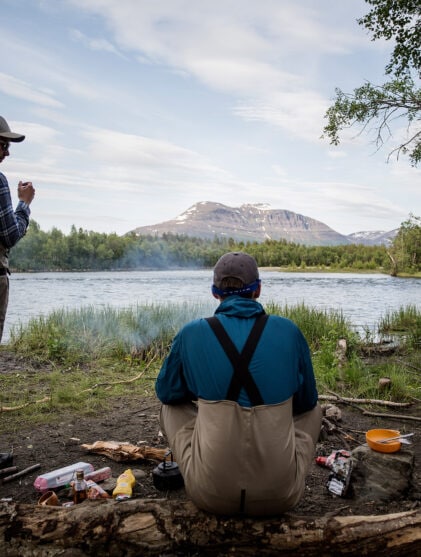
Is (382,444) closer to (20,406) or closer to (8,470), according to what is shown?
(8,470)

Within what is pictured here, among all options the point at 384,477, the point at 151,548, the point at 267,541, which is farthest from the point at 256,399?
the point at 384,477

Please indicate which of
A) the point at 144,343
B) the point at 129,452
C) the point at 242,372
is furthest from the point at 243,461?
the point at 144,343

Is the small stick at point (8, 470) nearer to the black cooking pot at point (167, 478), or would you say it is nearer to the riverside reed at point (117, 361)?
the black cooking pot at point (167, 478)

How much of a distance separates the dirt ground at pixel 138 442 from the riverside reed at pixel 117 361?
0.36 meters

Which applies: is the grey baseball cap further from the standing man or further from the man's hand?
the man's hand

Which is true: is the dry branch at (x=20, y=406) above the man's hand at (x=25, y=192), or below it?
below

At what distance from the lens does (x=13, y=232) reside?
142 inches

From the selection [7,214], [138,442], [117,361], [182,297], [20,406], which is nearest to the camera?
[7,214]

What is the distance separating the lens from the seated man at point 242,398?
2162 millimetres

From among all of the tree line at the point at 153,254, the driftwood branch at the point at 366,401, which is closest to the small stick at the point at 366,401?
the driftwood branch at the point at 366,401

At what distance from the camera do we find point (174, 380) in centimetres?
250

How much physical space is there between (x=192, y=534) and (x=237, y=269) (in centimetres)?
→ 134

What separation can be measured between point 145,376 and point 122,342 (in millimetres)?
1855

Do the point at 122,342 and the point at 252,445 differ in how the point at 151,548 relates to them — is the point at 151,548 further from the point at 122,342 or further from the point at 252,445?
the point at 122,342
